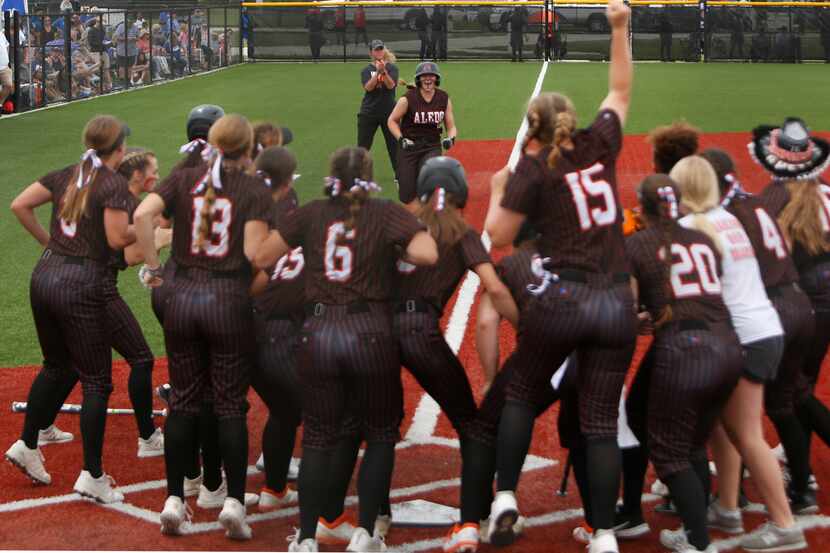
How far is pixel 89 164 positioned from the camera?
280 inches

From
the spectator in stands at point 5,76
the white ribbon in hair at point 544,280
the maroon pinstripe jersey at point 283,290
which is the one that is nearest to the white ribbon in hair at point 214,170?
the maroon pinstripe jersey at point 283,290

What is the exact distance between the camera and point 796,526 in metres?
6.31

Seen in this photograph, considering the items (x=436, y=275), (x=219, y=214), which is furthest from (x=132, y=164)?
(x=436, y=275)

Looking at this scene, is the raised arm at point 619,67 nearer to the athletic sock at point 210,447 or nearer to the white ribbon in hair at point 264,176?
the white ribbon in hair at point 264,176

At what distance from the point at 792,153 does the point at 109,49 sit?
25240 mm

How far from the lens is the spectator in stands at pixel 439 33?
3884 centimetres

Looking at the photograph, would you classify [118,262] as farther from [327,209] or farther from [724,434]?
[724,434]

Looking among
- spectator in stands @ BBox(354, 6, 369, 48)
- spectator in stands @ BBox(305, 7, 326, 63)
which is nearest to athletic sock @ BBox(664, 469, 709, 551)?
spectator in stands @ BBox(354, 6, 369, 48)

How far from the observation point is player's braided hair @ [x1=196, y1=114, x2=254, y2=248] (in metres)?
6.51

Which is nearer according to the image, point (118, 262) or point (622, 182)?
point (118, 262)

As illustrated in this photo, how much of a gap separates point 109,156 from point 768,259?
3.61m

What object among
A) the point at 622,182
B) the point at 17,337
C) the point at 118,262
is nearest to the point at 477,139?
the point at 622,182

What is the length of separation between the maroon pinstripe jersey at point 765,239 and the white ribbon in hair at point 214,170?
260cm

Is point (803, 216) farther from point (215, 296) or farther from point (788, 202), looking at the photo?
point (215, 296)
